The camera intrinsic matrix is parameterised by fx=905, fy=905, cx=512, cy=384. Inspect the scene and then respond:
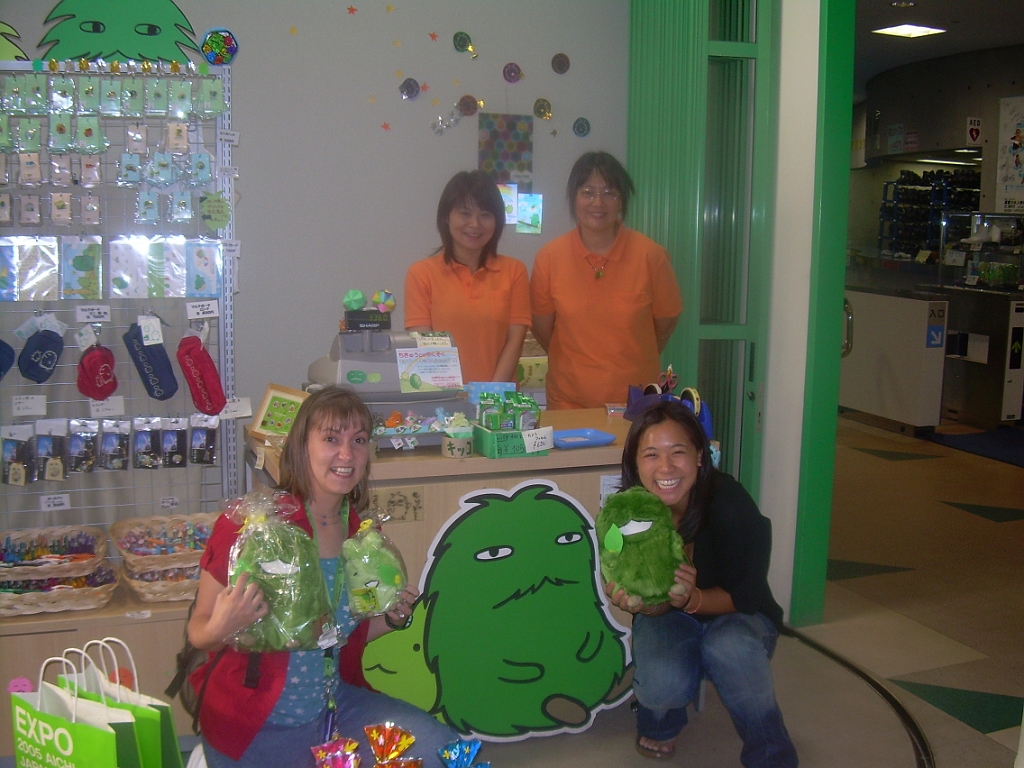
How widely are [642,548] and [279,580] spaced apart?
84cm

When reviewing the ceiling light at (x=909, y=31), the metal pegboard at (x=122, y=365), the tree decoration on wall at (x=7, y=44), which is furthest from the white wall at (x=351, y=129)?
the ceiling light at (x=909, y=31)

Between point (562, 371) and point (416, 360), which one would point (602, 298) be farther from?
point (416, 360)

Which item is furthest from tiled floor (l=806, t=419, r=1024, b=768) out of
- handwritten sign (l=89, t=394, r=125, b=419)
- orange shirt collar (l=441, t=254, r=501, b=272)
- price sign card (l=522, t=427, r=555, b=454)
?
handwritten sign (l=89, t=394, r=125, b=419)

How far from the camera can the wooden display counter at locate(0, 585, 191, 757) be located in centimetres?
240

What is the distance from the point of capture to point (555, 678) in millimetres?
2461

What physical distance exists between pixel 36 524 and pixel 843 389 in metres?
5.99

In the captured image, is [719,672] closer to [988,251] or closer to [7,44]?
[7,44]

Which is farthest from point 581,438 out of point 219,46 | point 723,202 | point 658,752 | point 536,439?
→ point 219,46

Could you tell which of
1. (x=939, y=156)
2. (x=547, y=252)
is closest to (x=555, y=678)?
(x=547, y=252)

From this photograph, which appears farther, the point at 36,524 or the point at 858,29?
the point at 858,29

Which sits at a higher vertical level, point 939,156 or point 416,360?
point 939,156

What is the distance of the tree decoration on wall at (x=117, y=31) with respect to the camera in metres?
3.43

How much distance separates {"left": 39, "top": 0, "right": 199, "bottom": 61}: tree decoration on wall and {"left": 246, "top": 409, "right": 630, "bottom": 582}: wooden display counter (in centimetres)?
195

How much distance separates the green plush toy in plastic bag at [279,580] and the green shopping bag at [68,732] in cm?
31
